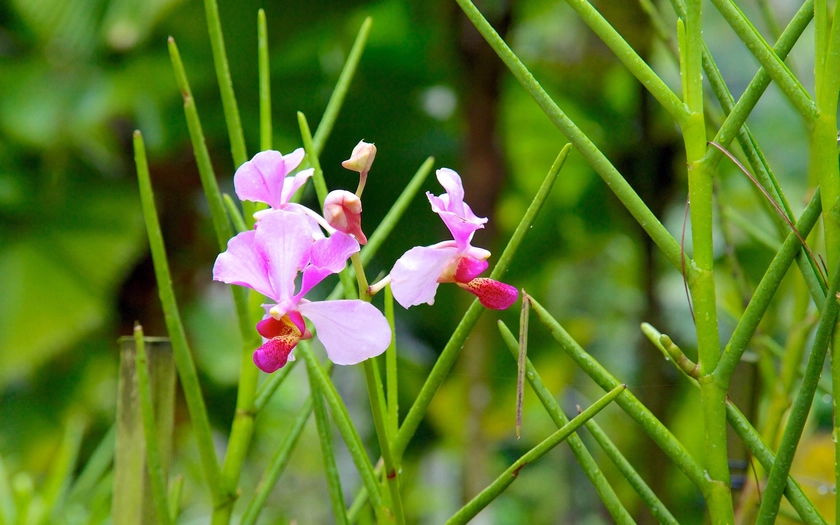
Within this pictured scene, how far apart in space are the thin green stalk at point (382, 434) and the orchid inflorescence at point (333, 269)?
21mm

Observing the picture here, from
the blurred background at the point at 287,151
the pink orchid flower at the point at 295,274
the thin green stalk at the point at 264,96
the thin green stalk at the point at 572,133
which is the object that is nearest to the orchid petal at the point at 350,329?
the pink orchid flower at the point at 295,274

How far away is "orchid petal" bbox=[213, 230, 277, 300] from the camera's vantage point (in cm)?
26

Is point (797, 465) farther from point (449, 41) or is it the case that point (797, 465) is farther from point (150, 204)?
point (449, 41)

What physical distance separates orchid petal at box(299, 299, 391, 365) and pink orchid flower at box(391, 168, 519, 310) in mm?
19

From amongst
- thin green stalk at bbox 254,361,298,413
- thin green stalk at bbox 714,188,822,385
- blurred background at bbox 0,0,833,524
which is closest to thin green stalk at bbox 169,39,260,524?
thin green stalk at bbox 254,361,298,413

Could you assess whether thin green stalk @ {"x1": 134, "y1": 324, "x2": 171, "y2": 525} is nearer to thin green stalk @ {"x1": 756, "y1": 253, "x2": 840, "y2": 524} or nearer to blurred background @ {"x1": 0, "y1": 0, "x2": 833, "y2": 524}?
thin green stalk @ {"x1": 756, "y1": 253, "x2": 840, "y2": 524}

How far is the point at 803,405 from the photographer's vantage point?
26 cm

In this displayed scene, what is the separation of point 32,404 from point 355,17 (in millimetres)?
1573

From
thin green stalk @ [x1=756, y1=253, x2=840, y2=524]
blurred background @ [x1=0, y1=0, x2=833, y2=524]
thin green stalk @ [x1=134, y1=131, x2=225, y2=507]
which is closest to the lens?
thin green stalk @ [x1=756, y1=253, x2=840, y2=524]

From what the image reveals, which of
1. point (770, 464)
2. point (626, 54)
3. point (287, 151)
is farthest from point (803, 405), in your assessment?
point (287, 151)

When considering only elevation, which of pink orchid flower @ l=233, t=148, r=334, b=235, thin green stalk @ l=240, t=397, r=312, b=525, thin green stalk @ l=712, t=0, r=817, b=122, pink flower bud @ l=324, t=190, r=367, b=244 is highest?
thin green stalk @ l=712, t=0, r=817, b=122

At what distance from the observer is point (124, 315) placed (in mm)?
2242

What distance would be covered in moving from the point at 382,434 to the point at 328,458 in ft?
0.19

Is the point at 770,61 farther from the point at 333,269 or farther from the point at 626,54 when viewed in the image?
the point at 333,269
